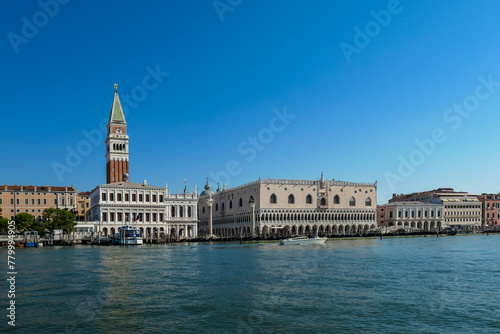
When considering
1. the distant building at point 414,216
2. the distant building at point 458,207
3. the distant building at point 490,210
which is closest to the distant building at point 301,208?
the distant building at point 414,216

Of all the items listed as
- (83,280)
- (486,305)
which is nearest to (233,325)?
(486,305)

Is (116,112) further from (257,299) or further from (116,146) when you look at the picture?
(257,299)

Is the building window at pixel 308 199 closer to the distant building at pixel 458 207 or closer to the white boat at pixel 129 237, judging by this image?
the distant building at pixel 458 207

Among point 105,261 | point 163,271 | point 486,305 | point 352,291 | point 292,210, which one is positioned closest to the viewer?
point 486,305

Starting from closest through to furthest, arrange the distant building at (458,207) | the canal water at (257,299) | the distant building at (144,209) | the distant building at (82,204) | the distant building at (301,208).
→ the canal water at (257,299)
the distant building at (144,209)
the distant building at (301,208)
the distant building at (82,204)
the distant building at (458,207)

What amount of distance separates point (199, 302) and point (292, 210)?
246 ft

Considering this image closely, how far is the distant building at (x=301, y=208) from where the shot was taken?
92062mm

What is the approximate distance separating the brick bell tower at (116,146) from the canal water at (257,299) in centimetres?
5429

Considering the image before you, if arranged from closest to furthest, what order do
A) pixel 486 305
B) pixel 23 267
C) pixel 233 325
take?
pixel 233 325, pixel 486 305, pixel 23 267

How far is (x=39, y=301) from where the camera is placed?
19.5 m

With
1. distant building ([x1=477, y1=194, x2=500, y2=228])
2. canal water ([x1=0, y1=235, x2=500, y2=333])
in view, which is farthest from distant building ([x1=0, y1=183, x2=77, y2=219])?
distant building ([x1=477, y1=194, x2=500, y2=228])

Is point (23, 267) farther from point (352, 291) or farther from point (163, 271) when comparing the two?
point (352, 291)

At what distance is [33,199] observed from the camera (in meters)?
83.4

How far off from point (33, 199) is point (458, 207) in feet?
296
